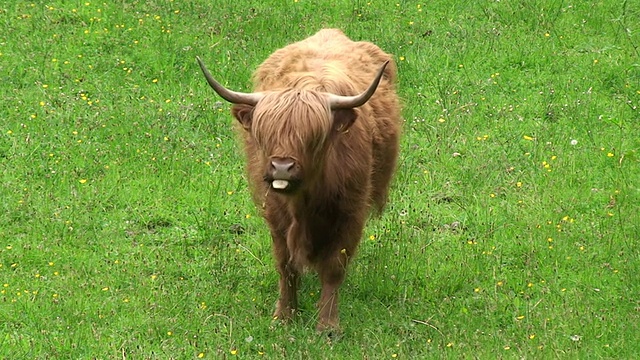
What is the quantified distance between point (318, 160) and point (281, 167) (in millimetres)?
443

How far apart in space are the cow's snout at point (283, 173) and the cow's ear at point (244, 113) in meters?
0.57

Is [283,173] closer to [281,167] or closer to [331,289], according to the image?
[281,167]

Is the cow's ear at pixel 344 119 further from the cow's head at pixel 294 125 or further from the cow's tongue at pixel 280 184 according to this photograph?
the cow's tongue at pixel 280 184

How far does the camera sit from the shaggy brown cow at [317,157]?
21.1ft

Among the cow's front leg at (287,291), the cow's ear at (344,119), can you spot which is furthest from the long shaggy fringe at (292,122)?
the cow's front leg at (287,291)

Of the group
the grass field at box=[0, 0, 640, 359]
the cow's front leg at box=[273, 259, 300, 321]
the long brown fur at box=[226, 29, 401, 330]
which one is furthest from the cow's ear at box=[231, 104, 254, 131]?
the grass field at box=[0, 0, 640, 359]

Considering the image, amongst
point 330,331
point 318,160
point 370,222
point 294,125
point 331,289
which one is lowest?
point 370,222

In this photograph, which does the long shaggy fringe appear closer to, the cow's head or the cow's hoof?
the cow's head

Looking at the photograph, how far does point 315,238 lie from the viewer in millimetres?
7113

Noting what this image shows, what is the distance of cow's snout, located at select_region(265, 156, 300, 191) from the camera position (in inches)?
247

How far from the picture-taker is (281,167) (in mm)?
6270

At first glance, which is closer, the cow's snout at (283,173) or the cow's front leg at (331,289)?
the cow's snout at (283,173)

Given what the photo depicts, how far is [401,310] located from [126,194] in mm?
2815

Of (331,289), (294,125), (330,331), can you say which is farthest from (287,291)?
(294,125)
